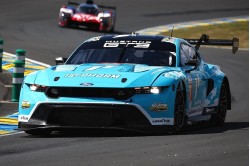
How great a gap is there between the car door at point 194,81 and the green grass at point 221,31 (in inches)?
729

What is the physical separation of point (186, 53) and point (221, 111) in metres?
1.10

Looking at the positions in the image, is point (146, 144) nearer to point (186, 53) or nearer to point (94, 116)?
point (94, 116)

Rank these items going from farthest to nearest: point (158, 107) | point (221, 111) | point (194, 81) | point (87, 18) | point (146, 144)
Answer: point (87, 18)
point (221, 111)
point (194, 81)
point (158, 107)
point (146, 144)

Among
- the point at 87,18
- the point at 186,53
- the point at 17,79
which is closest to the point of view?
the point at 186,53

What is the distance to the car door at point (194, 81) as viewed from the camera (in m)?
11.5

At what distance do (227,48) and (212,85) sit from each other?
57.4 feet

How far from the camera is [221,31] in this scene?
111ft

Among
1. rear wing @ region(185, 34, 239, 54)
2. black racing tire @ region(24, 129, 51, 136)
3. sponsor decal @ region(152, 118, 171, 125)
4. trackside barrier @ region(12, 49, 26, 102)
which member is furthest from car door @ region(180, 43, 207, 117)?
trackside barrier @ region(12, 49, 26, 102)

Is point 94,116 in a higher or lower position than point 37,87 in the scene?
lower

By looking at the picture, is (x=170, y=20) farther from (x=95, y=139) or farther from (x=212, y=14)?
(x=95, y=139)

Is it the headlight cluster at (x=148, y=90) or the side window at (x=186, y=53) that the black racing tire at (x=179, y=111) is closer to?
the headlight cluster at (x=148, y=90)

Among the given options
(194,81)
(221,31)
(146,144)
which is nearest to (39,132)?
(146,144)

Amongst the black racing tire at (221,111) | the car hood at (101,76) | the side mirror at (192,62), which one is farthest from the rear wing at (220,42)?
the car hood at (101,76)

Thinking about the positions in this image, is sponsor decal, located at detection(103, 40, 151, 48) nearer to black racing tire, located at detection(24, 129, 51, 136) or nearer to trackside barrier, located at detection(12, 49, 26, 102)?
black racing tire, located at detection(24, 129, 51, 136)
